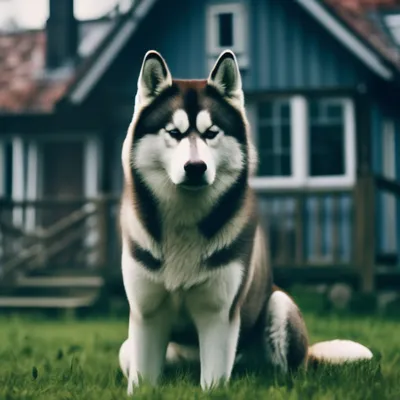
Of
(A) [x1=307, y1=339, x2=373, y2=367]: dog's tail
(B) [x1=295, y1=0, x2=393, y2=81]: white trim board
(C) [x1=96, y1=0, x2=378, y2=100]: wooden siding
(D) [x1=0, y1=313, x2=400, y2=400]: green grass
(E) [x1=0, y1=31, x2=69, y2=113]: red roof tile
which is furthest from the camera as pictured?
(E) [x1=0, y1=31, x2=69, y2=113]: red roof tile

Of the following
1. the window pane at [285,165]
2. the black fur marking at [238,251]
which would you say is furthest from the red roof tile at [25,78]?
the black fur marking at [238,251]

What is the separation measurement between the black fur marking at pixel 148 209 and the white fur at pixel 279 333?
873 millimetres

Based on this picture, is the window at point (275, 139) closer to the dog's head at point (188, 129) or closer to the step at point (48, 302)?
the step at point (48, 302)

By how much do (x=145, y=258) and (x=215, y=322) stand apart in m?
0.43

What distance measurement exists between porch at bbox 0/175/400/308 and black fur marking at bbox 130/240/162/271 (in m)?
7.82

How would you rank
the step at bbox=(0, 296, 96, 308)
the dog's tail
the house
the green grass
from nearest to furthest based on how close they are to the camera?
1. the green grass
2. the dog's tail
3. the step at bbox=(0, 296, 96, 308)
4. the house

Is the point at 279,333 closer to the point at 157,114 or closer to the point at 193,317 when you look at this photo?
the point at 193,317

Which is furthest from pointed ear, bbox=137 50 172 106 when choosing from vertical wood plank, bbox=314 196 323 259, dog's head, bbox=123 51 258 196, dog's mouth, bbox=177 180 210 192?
vertical wood plank, bbox=314 196 323 259

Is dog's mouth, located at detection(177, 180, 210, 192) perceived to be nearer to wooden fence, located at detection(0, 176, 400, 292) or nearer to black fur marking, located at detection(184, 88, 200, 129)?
black fur marking, located at detection(184, 88, 200, 129)

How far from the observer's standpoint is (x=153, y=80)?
4.14m

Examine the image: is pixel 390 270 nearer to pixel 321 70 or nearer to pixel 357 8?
pixel 321 70

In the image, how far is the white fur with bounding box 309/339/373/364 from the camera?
15.9 feet

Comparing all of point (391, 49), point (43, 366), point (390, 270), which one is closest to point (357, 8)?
point (391, 49)

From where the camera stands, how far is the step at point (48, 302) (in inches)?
463
